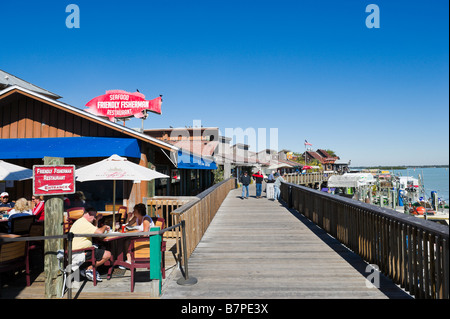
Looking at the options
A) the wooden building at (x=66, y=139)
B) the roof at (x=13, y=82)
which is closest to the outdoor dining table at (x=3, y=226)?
the wooden building at (x=66, y=139)

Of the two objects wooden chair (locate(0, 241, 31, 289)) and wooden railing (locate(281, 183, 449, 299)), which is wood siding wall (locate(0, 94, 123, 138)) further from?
wooden railing (locate(281, 183, 449, 299))

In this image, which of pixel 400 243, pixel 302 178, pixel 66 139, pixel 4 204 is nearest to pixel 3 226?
pixel 4 204

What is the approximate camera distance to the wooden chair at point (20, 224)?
568 cm

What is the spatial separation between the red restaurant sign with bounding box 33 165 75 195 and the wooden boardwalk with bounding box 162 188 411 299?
85.1 inches

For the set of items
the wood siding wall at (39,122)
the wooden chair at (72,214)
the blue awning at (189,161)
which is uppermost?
the wood siding wall at (39,122)

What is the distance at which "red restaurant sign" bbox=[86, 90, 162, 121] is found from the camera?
15633mm

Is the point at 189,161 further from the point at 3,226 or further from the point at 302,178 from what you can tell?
Result: the point at 302,178

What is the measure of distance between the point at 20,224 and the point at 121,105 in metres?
10.9

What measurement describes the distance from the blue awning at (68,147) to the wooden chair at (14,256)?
4.34 m

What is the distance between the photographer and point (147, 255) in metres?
4.61

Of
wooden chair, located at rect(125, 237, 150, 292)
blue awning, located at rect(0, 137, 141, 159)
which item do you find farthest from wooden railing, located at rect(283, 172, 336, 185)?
wooden chair, located at rect(125, 237, 150, 292)

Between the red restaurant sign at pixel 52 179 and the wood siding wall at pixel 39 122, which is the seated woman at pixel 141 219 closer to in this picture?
the red restaurant sign at pixel 52 179

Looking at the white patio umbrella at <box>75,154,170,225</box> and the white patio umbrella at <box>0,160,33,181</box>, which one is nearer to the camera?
the white patio umbrella at <box>75,154,170,225</box>
